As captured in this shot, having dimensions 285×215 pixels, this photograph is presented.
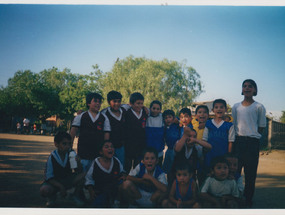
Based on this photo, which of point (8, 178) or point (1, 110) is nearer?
point (8, 178)

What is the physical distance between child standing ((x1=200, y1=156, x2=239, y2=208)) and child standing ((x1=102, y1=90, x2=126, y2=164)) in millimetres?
1390

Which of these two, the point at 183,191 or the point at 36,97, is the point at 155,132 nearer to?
the point at 183,191

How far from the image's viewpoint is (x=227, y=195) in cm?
293

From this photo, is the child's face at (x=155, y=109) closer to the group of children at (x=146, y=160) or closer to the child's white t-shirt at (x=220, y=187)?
the group of children at (x=146, y=160)

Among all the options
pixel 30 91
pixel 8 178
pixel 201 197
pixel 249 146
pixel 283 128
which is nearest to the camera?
pixel 201 197

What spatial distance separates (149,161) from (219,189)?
1009mm

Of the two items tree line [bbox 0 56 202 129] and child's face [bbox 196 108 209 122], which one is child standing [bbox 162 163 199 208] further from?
tree line [bbox 0 56 202 129]

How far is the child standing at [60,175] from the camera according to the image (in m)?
3.10

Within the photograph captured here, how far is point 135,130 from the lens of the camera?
11.8ft

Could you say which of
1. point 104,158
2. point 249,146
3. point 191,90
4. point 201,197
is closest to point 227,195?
point 201,197

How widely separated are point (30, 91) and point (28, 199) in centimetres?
2832

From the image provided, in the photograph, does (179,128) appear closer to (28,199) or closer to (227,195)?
(227,195)

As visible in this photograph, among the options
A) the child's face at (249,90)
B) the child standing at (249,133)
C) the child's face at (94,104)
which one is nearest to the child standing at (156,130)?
the child's face at (94,104)

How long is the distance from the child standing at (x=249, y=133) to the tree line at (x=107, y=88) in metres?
16.5
